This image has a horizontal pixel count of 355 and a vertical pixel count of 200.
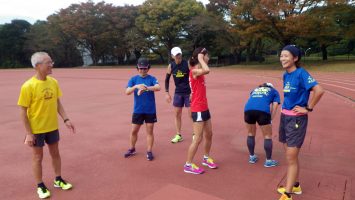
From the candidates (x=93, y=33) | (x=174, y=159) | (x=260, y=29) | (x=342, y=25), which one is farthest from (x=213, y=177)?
(x=93, y=33)

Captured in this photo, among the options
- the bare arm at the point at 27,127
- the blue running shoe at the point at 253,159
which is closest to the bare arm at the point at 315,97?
the blue running shoe at the point at 253,159

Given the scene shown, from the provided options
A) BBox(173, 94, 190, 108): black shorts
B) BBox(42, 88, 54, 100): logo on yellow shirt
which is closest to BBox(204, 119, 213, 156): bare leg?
BBox(173, 94, 190, 108): black shorts

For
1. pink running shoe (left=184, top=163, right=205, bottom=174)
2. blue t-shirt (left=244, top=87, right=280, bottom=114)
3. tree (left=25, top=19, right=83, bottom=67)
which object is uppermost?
tree (left=25, top=19, right=83, bottom=67)

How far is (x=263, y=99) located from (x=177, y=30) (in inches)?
1297

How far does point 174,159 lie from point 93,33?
1493 inches

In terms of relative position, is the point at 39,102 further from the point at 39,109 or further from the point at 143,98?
the point at 143,98

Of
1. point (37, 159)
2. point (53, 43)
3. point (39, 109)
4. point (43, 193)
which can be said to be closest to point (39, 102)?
point (39, 109)

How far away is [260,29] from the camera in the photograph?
91.6 ft

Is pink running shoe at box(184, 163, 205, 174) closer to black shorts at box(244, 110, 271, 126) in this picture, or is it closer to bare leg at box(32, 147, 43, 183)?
black shorts at box(244, 110, 271, 126)

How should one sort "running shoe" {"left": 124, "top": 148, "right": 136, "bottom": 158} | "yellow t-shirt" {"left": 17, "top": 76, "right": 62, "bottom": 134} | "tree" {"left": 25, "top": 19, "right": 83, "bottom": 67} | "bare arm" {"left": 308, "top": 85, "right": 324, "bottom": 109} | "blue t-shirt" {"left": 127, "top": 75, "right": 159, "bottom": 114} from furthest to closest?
"tree" {"left": 25, "top": 19, "right": 83, "bottom": 67} → "running shoe" {"left": 124, "top": 148, "right": 136, "bottom": 158} → "blue t-shirt" {"left": 127, "top": 75, "right": 159, "bottom": 114} → "yellow t-shirt" {"left": 17, "top": 76, "right": 62, "bottom": 134} → "bare arm" {"left": 308, "top": 85, "right": 324, "bottom": 109}

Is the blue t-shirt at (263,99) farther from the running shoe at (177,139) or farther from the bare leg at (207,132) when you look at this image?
the running shoe at (177,139)

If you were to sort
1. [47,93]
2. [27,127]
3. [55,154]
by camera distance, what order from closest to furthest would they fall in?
[27,127]
[47,93]
[55,154]

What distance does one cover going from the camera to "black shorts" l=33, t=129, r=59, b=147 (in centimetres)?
382

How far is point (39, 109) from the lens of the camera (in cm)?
379
